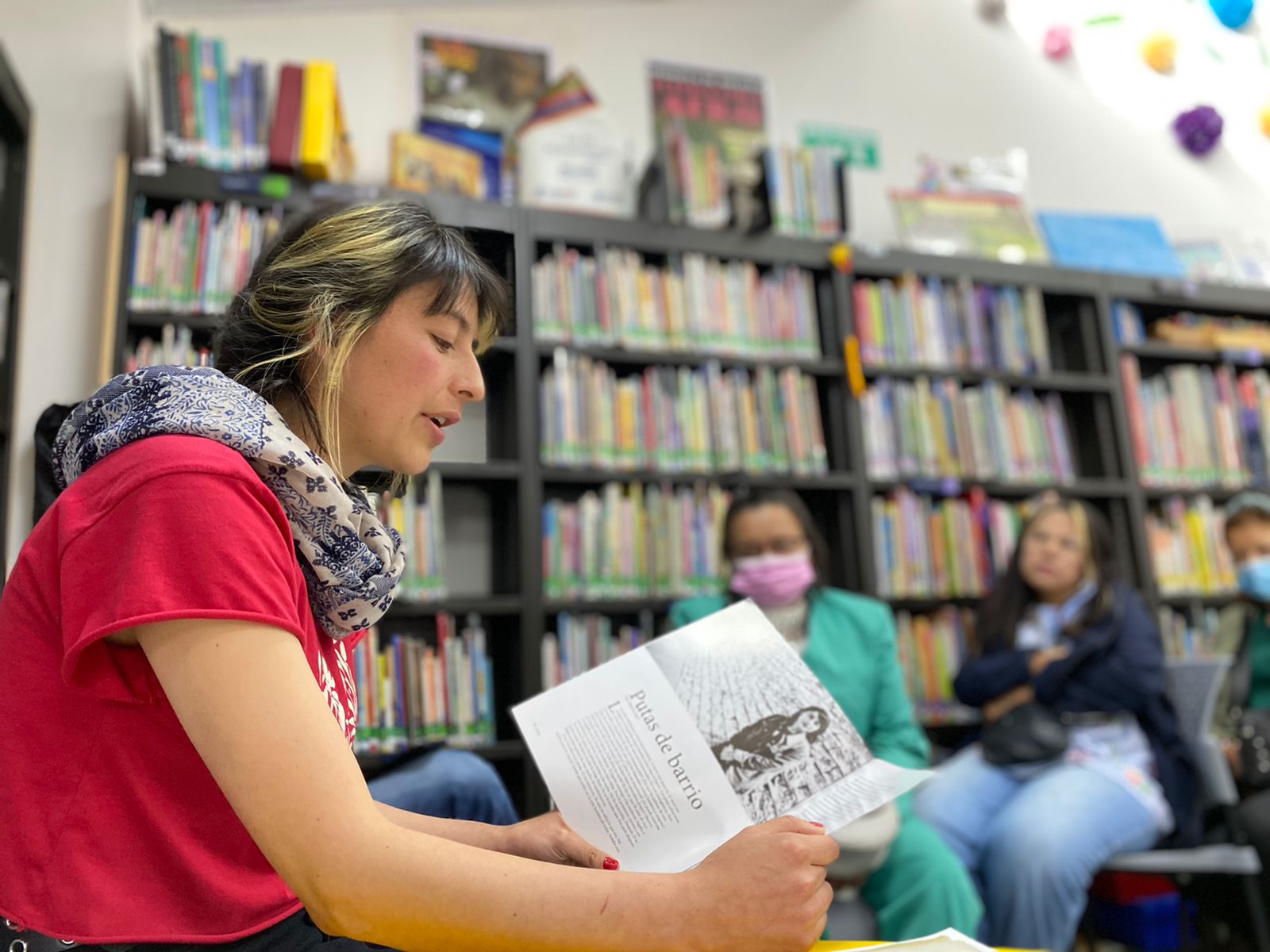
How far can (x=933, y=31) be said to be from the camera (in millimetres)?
3566

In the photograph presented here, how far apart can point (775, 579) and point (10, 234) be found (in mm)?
1873

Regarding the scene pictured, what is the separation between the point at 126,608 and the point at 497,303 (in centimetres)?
44

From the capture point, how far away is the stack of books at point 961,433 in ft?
9.17

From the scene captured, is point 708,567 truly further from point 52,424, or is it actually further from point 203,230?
point 52,424

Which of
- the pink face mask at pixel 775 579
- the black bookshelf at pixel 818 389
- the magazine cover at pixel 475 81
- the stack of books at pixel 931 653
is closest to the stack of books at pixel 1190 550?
the black bookshelf at pixel 818 389

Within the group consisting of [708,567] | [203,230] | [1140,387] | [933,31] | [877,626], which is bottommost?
[877,626]

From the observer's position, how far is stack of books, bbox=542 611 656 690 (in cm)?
237

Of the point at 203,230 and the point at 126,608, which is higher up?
the point at 203,230

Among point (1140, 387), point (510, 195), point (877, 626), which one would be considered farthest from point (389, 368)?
point (1140, 387)

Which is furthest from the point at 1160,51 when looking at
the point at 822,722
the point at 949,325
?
the point at 822,722

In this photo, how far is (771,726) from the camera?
2.47ft

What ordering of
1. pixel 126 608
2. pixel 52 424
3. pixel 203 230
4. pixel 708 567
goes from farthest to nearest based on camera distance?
pixel 708 567 < pixel 203 230 < pixel 52 424 < pixel 126 608

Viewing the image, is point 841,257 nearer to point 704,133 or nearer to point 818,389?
point 818,389

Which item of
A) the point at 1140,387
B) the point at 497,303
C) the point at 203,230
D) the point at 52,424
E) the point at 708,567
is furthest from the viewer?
the point at 1140,387
